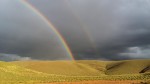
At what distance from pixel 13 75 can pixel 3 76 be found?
5469 millimetres

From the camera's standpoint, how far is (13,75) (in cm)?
9369

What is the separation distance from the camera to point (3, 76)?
8869 centimetres
